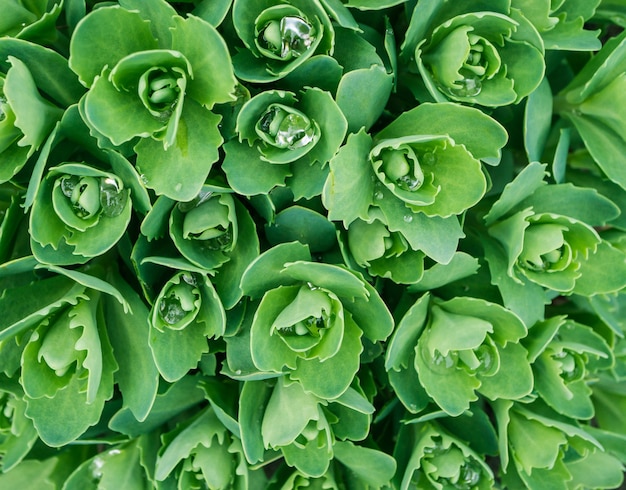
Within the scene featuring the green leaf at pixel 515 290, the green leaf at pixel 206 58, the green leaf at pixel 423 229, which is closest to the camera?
the green leaf at pixel 206 58

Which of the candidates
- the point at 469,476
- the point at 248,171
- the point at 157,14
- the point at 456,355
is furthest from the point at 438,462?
the point at 157,14

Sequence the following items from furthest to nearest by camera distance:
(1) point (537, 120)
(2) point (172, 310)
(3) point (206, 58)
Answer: (1) point (537, 120) < (2) point (172, 310) < (3) point (206, 58)

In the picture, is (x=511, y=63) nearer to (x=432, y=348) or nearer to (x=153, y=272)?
(x=432, y=348)

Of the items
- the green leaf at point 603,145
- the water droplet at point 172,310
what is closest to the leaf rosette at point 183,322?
the water droplet at point 172,310

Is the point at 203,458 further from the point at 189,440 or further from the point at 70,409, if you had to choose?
the point at 70,409

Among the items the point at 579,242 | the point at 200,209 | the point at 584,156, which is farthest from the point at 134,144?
the point at 584,156

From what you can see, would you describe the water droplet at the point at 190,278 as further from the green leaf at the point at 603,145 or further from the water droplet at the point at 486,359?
the green leaf at the point at 603,145
